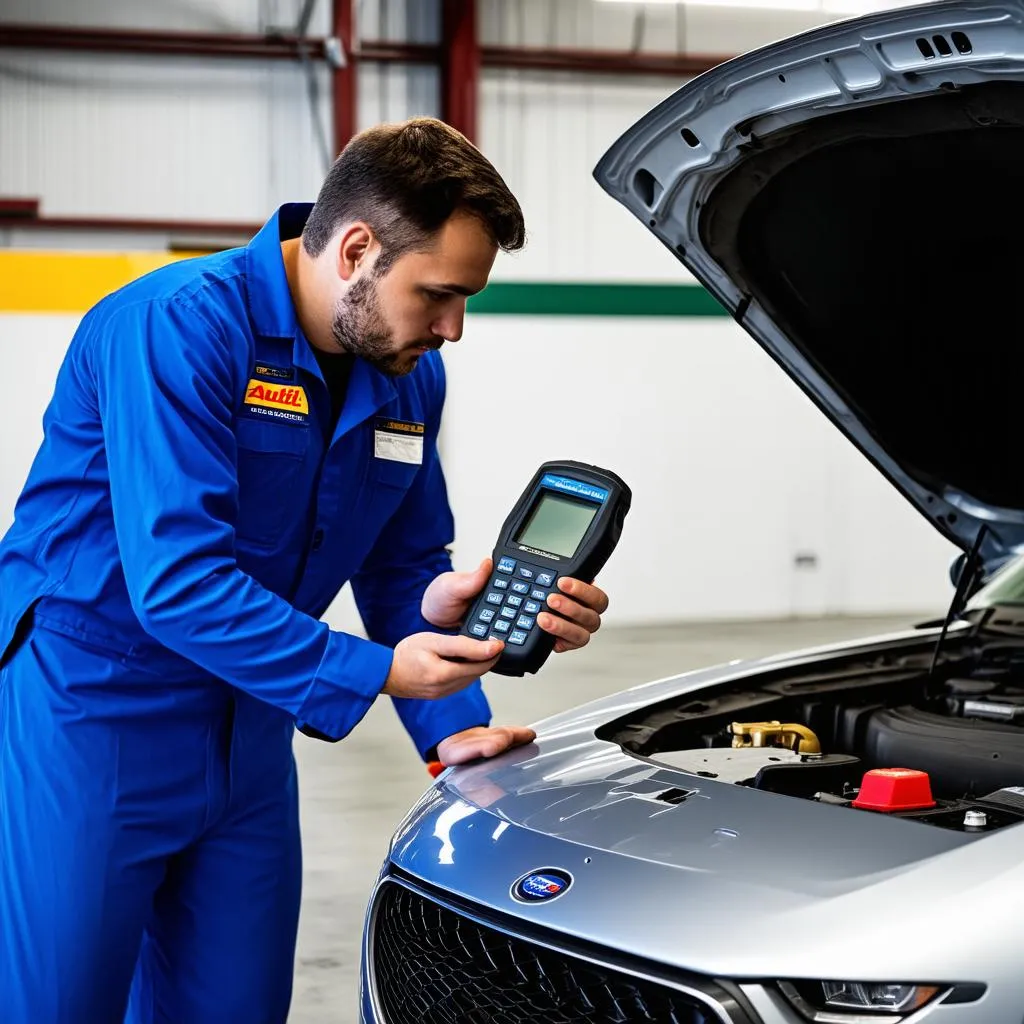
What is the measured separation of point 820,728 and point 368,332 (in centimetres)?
98

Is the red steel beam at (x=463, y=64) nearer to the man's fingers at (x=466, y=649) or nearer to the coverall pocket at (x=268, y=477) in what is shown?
the coverall pocket at (x=268, y=477)

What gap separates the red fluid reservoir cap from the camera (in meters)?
1.66

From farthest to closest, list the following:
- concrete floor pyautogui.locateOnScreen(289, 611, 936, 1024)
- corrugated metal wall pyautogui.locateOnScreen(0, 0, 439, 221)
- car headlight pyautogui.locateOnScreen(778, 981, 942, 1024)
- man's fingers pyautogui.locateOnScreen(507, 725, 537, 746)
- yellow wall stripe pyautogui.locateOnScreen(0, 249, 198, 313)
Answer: corrugated metal wall pyautogui.locateOnScreen(0, 0, 439, 221) < yellow wall stripe pyautogui.locateOnScreen(0, 249, 198, 313) < concrete floor pyautogui.locateOnScreen(289, 611, 936, 1024) < man's fingers pyautogui.locateOnScreen(507, 725, 537, 746) < car headlight pyautogui.locateOnScreen(778, 981, 942, 1024)

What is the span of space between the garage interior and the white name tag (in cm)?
468

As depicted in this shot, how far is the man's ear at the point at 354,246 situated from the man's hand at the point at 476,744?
26.8 inches

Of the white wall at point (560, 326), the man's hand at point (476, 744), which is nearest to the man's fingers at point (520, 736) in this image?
the man's hand at point (476, 744)

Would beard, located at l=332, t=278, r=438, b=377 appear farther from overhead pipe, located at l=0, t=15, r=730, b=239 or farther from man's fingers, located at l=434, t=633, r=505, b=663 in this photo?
overhead pipe, located at l=0, t=15, r=730, b=239

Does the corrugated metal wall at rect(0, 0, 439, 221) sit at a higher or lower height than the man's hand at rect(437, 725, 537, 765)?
higher

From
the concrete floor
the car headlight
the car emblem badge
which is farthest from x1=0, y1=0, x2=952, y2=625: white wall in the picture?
the car headlight

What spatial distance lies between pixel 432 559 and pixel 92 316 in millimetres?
632

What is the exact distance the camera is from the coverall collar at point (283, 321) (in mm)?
1704

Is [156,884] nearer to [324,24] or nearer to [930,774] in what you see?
[930,774]

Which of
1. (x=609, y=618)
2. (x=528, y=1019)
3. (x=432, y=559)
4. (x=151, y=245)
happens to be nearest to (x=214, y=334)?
(x=432, y=559)

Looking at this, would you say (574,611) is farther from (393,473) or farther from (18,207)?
(18,207)
